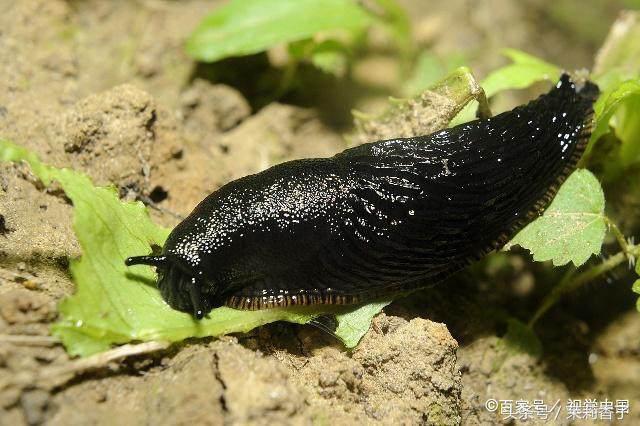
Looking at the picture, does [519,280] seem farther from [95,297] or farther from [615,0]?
[615,0]

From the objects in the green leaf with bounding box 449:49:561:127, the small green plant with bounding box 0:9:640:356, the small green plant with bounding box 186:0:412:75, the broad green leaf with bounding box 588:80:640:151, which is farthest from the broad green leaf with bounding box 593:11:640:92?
the small green plant with bounding box 186:0:412:75

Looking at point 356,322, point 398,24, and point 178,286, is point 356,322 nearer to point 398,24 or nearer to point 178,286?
point 178,286

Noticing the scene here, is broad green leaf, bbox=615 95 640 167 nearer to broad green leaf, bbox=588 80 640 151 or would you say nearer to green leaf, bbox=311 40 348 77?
broad green leaf, bbox=588 80 640 151

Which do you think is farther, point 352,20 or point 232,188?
point 352,20

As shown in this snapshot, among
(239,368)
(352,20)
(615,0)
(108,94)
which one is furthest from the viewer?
(615,0)

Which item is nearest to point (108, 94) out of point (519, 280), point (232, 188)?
point (232, 188)

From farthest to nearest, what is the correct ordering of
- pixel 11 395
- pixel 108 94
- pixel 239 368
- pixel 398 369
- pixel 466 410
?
pixel 108 94 → pixel 466 410 → pixel 398 369 → pixel 239 368 → pixel 11 395

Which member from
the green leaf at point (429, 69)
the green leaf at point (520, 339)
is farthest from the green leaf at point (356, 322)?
the green leaf at point (429, 69)
